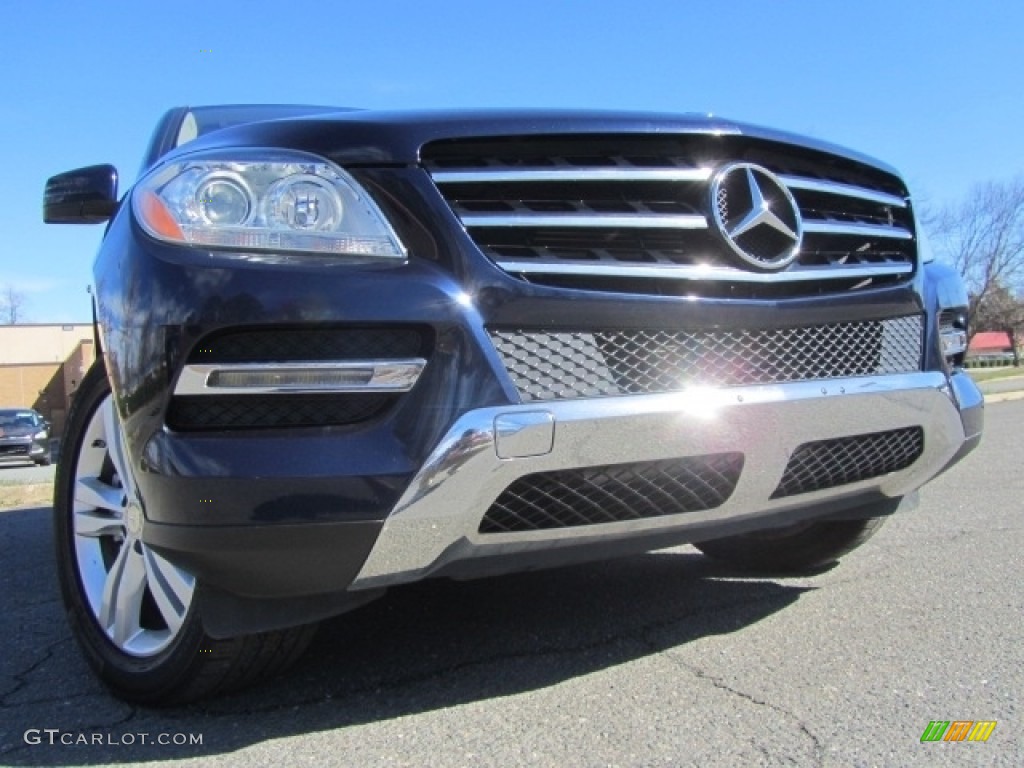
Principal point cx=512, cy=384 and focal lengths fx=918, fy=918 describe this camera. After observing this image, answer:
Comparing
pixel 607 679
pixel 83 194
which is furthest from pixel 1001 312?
pixel 83 194

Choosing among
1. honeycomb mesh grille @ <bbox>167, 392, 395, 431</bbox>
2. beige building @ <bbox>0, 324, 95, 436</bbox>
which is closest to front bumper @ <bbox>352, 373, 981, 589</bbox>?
honeycomb mesh grille @ <bbox>167, 392, 395, 431</bbox>

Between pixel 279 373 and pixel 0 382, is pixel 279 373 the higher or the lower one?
the higher one

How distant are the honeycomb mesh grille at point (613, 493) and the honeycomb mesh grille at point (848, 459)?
0.25 meters

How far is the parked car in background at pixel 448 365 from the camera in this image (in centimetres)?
189

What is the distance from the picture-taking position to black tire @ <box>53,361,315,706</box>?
2193mm

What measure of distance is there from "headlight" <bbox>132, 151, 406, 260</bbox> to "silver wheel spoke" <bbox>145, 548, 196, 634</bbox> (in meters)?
0.80

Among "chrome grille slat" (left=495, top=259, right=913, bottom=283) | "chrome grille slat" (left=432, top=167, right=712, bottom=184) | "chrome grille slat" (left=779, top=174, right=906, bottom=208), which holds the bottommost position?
"chrome grille slat" (left=495, top=259, right=913, bottom=283)

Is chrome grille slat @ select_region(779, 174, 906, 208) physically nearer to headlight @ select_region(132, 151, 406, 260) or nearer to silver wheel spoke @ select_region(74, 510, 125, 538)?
headlight @ select_region(132, 151, 406, 260)

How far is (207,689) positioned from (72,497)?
0.90m

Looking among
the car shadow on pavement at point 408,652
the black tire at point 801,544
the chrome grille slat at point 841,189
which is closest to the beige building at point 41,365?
the car shadow on pavement at point 408,652

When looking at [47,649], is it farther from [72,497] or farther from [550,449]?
[550,449]

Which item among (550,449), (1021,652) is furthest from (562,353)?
(1021,652)

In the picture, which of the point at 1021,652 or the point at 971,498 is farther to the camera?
the point at 971,498

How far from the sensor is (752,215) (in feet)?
7.67
